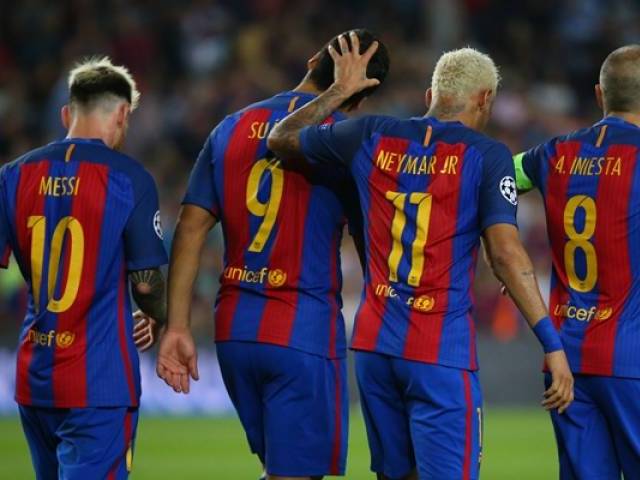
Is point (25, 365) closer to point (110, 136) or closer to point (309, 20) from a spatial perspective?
point (110, 136)

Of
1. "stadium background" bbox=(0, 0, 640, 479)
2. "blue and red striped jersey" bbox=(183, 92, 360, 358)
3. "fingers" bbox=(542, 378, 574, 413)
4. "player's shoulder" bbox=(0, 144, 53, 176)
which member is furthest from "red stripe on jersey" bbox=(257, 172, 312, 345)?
"stadium background" bbox=(0, 0, 640, 479)

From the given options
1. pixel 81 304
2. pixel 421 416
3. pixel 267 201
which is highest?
pixel 267 201

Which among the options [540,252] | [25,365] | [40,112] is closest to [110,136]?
[25,365]

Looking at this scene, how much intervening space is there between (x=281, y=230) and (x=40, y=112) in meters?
11.5

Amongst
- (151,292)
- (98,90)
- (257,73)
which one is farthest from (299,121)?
Result: (257,73)

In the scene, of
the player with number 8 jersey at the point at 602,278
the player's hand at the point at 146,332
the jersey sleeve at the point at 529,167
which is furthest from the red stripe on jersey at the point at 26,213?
the player with number 8 jersey at the point at 602,278

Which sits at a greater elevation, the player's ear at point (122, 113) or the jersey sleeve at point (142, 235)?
the player's ear at point (122, 113)

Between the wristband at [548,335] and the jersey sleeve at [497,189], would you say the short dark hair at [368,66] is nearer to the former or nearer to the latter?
the jersey sleeve at [497,189]

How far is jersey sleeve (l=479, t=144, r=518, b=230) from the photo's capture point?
5992 millimetres

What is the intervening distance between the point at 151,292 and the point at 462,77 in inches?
61.0

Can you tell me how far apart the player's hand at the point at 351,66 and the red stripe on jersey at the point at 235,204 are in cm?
37

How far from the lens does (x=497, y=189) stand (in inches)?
236

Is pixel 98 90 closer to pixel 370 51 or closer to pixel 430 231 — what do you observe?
pixel 370 51

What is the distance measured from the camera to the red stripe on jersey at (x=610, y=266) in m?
6.20
